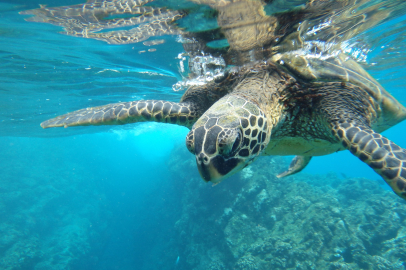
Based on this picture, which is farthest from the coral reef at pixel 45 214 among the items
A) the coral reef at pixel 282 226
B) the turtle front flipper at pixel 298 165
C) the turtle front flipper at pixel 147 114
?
the turtle front flipper at pixel 298 165

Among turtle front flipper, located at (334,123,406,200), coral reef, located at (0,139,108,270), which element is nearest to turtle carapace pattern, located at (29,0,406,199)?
turtle front flipper, located at (334,123,406,200)

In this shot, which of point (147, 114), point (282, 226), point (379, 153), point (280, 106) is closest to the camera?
point (379, 153)

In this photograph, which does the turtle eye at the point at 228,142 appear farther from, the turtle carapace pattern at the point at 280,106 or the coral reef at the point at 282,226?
the coral reef at the point at 282,226

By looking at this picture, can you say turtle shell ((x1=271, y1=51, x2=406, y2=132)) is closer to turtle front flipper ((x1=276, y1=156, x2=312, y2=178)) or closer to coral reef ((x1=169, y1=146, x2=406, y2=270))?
turtle front flipper ((x1=276, y1=156, x2=312, y2=178))

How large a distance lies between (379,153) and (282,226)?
929cm

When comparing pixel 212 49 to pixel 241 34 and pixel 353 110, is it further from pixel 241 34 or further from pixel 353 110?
pixel 353 110

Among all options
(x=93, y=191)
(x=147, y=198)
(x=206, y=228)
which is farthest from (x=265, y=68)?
(x=93, y=191)

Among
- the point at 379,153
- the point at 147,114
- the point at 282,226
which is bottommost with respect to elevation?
the point at 282,226

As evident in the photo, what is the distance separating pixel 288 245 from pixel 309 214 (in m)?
2.24

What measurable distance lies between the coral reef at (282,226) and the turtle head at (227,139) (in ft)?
26.9

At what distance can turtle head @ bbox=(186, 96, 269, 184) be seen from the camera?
218cm

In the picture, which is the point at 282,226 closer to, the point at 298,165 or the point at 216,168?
the point at 298,165

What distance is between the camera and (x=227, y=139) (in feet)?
7.14

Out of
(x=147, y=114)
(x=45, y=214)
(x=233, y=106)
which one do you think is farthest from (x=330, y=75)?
(x=45, y=214)
